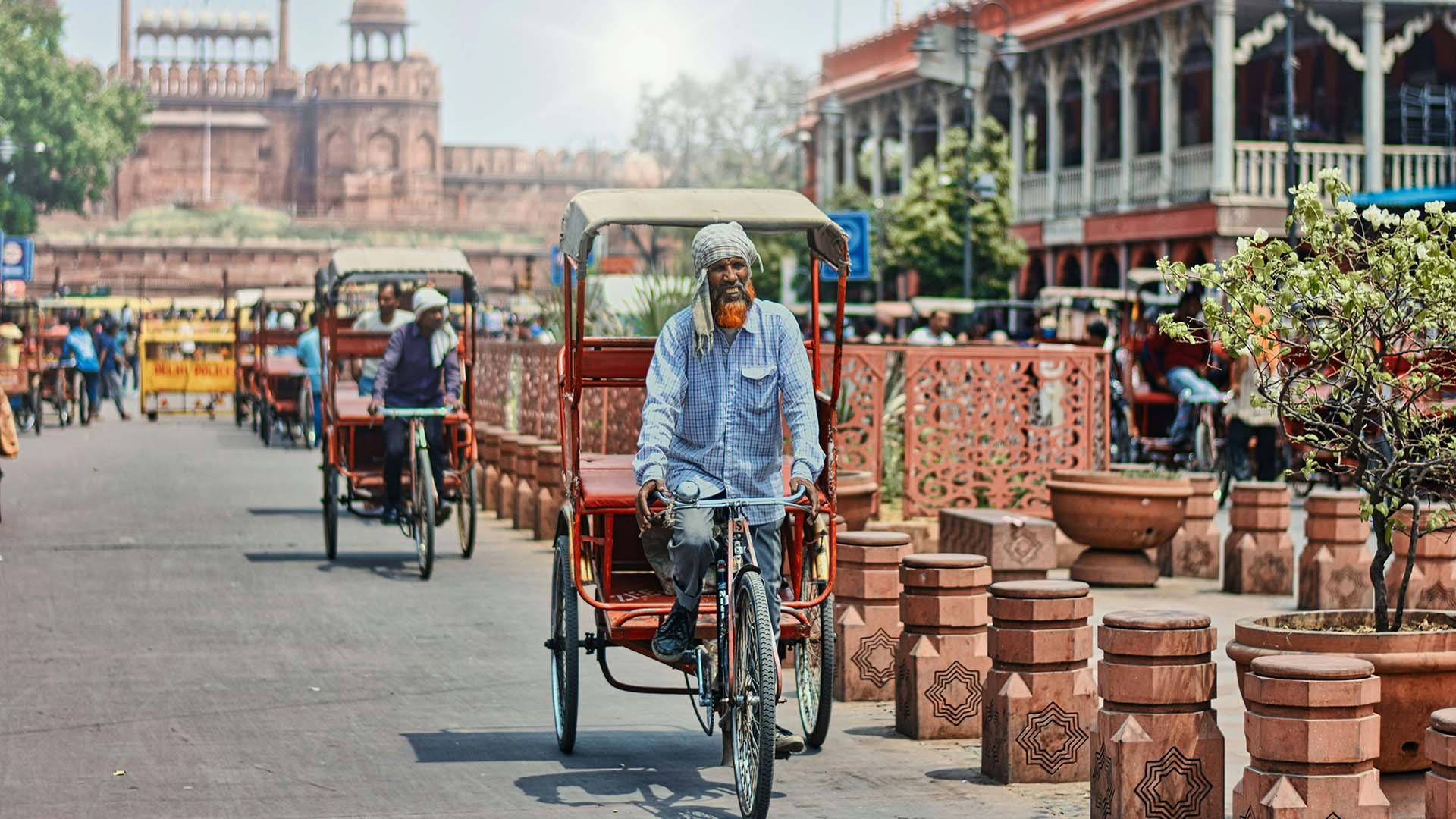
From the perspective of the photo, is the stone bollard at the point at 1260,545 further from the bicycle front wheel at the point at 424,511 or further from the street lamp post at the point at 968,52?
the street lamp post at the point at 968,52

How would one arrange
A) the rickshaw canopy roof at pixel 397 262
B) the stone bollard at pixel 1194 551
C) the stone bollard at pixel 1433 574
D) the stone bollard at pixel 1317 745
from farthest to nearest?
the rickshaw canopy roof at pixel 397 262, the stone bollard at pixel 1194 551, the stone bollard at pixel 1433 574, the stone bollard at pixel 1317 745

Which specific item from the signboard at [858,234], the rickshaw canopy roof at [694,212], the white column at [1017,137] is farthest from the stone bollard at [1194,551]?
the white column at [1017,137]

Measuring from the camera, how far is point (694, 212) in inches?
321

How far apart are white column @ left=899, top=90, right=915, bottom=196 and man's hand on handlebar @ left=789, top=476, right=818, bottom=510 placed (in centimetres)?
4081

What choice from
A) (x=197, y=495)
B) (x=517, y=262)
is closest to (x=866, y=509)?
A: (x=197, y=495)

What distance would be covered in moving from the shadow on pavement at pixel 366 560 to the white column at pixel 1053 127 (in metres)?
27.5

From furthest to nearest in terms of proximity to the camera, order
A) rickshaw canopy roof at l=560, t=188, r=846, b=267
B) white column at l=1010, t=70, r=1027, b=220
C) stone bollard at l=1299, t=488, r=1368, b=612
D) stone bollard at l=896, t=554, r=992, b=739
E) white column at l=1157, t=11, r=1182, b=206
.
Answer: white column at l=1010, t=70, r=1027, b=220
white column at l=1157, t=11, r=1182, b=206
stone bollard at l=1299, t=488, r=1368, b=612
stone bollard at l=896, t=554, r=992, b=739
rickshaw canopy roof at l=560, t=188, r=846, b=267

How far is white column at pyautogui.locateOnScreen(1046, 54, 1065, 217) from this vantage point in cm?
4125

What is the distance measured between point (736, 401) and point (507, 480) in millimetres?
11686

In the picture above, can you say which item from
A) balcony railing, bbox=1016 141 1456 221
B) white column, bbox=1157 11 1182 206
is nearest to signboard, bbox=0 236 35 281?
balcony railing, bbox=1016 141 1456 221

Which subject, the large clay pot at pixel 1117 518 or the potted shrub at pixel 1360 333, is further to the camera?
the large clay pot at pixel 1117 518

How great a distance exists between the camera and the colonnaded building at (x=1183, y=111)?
35.5m

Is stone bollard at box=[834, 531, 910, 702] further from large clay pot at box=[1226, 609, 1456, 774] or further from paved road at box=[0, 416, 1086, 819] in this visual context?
large clay pot at box=[1226, 609, 1456, 774]

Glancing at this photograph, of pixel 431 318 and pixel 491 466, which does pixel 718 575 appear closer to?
pixel 431 318
